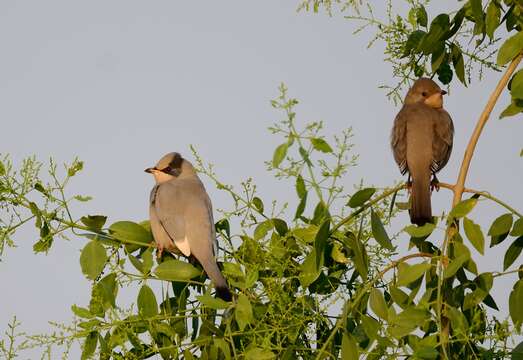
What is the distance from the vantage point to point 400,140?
6.38 m

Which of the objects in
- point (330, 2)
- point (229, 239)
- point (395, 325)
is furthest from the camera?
point (229, 239)

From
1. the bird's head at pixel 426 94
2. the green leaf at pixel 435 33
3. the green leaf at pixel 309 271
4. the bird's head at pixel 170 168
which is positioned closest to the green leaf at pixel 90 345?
the green leaf at pixel 309 271

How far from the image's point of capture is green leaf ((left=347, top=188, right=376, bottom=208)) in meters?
3.78

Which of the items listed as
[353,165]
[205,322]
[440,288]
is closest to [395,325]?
[440,288]

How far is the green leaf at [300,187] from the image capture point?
11.5ft

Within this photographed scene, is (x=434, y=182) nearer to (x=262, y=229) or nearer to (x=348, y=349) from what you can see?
(x=262, y=229)

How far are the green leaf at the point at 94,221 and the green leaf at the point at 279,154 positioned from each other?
167cm

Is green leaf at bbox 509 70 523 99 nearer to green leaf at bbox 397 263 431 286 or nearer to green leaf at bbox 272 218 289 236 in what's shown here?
green leaf at bbox 397 263 431 286

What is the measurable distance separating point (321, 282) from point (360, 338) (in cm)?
60

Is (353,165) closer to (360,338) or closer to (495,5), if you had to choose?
(360,338)

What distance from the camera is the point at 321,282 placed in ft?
14.7

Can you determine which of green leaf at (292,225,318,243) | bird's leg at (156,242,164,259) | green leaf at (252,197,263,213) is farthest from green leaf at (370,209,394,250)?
bird's leg at (156,242,164,259)

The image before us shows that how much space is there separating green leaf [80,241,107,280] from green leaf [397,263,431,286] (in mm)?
1586

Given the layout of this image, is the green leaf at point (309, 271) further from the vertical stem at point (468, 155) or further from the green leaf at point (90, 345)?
the green leaf at point (90, 345)
